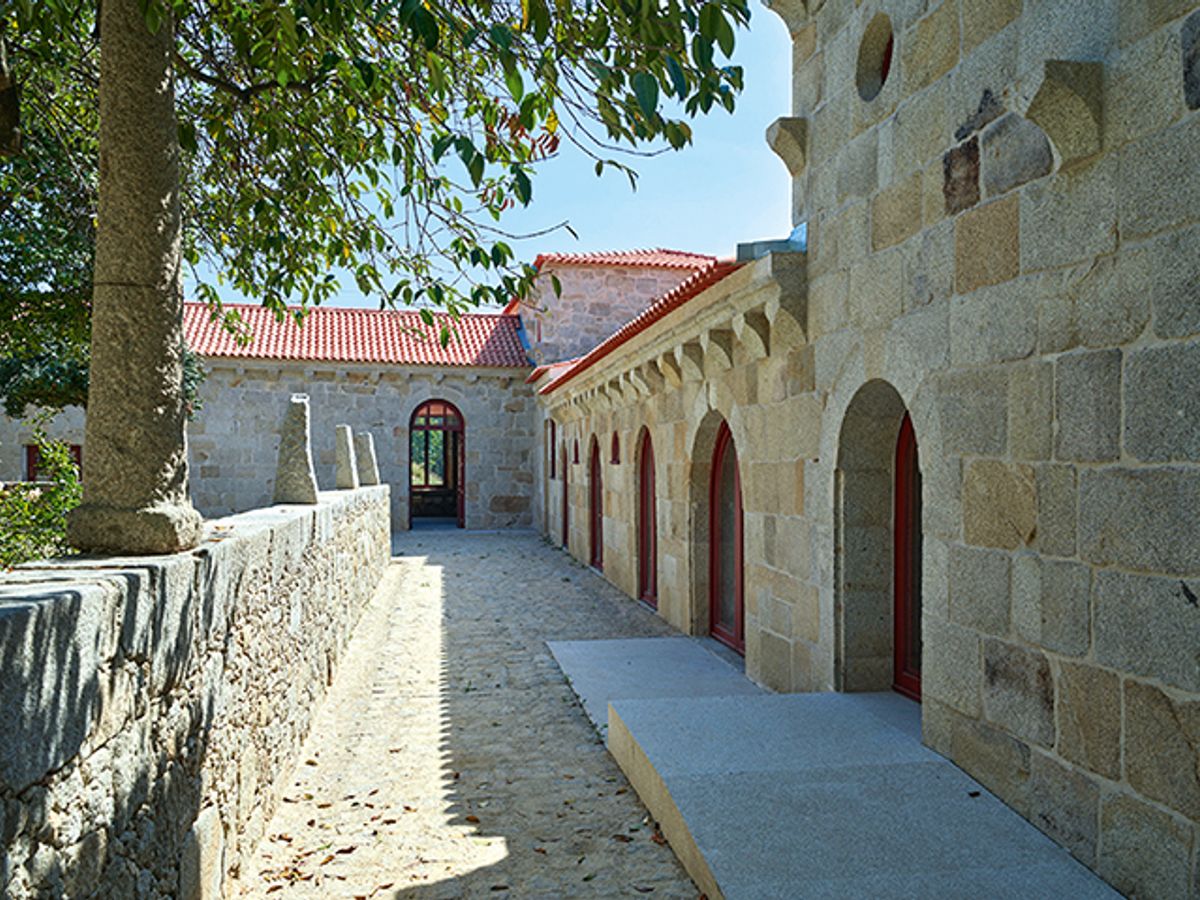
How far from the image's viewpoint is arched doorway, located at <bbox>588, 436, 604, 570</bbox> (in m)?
13.0

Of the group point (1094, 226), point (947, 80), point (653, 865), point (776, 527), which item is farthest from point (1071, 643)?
point (776, 527)

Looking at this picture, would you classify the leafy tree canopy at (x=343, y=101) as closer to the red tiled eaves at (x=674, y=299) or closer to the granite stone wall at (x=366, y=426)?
the red tiled eaves at (x=674, y=299)

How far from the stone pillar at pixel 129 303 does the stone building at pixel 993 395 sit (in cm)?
303

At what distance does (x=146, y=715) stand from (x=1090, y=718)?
9.89ft

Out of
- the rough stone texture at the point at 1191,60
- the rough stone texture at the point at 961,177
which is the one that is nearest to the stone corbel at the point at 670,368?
the rough stone texture at the point at 961,177

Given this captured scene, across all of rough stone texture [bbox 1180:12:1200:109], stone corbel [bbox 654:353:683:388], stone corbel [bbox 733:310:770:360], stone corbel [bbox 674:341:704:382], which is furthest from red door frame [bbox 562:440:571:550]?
rough stone texture [bbox 1180:12:1200:109]

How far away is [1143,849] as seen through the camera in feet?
8.87

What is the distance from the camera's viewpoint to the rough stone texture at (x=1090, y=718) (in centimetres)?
284

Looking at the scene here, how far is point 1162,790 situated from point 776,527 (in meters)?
3.22

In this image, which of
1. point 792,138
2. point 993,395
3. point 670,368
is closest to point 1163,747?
point 993,395

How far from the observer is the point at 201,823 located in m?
3.12

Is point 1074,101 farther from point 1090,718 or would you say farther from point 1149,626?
point 1090,718

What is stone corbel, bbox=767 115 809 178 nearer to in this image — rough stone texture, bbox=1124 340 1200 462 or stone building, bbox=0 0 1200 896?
stone building, bbox=0 0 1200 896

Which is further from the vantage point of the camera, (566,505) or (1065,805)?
(566,505)
